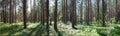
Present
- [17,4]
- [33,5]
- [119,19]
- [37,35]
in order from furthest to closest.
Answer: [33,5] < [17,4] < [119,19] < [37,35]

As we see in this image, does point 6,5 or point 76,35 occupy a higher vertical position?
point 6,5

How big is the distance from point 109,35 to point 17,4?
61.3 metres

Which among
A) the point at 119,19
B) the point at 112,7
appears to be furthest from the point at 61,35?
the point at 112,7

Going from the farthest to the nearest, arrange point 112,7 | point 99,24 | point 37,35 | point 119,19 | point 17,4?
1. point 112,7
2. point 17,4
3. point 119,19
4. point 99,24
5. point 37,35

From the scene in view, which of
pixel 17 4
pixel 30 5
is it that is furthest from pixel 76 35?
pixel 30 5

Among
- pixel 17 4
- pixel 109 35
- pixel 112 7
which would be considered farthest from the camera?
pixel 112 7

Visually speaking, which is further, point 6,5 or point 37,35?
point 6,5

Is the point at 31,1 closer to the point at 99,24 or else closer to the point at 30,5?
the point at 30,5

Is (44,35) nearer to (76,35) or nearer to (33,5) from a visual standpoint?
(76,35)

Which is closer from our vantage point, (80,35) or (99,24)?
(80,35)

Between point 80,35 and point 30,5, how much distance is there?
2536 inches

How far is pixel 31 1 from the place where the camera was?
290ft

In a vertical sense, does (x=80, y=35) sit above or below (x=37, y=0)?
below

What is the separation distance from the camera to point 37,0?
292ft
